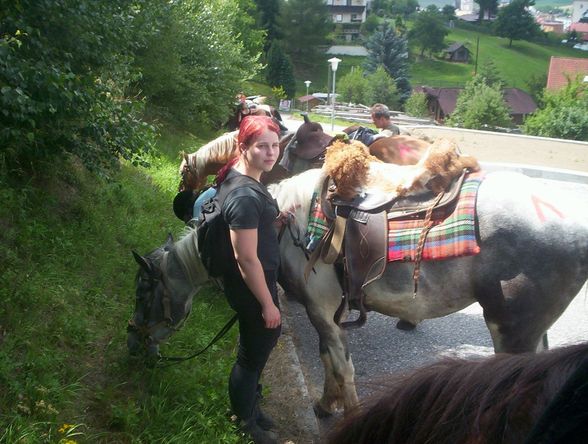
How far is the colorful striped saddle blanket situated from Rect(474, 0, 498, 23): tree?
129 m

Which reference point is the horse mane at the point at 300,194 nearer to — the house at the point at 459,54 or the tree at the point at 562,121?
the tree at the point at 562,121

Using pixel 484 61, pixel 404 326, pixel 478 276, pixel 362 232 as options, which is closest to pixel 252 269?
pixel 362 232

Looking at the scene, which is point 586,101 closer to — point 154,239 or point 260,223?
point 154,239

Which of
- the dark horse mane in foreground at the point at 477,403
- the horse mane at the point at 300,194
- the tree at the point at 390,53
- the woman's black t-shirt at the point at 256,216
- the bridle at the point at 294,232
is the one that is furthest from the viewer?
the tree at the point at 390,53

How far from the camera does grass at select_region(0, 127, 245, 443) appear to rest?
10.3 feet

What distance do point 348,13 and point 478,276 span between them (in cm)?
11146

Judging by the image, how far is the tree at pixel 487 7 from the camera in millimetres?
118375

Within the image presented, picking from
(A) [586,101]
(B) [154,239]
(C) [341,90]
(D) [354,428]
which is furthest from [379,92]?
(D) [354,428]

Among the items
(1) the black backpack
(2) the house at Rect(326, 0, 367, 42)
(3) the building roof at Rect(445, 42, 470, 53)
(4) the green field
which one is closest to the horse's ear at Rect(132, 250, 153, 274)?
(1) the black backpack

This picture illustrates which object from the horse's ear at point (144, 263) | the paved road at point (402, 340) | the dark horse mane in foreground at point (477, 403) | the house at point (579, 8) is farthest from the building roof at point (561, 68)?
the house at point (579, 8)

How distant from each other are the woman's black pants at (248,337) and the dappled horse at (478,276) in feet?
1.97

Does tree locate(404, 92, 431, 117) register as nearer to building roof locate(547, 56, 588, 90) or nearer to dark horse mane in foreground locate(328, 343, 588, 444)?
building roof locate(547, 56, 588, 90)

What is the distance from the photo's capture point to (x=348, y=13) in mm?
106938

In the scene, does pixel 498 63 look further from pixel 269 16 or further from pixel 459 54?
pixel 269 16
